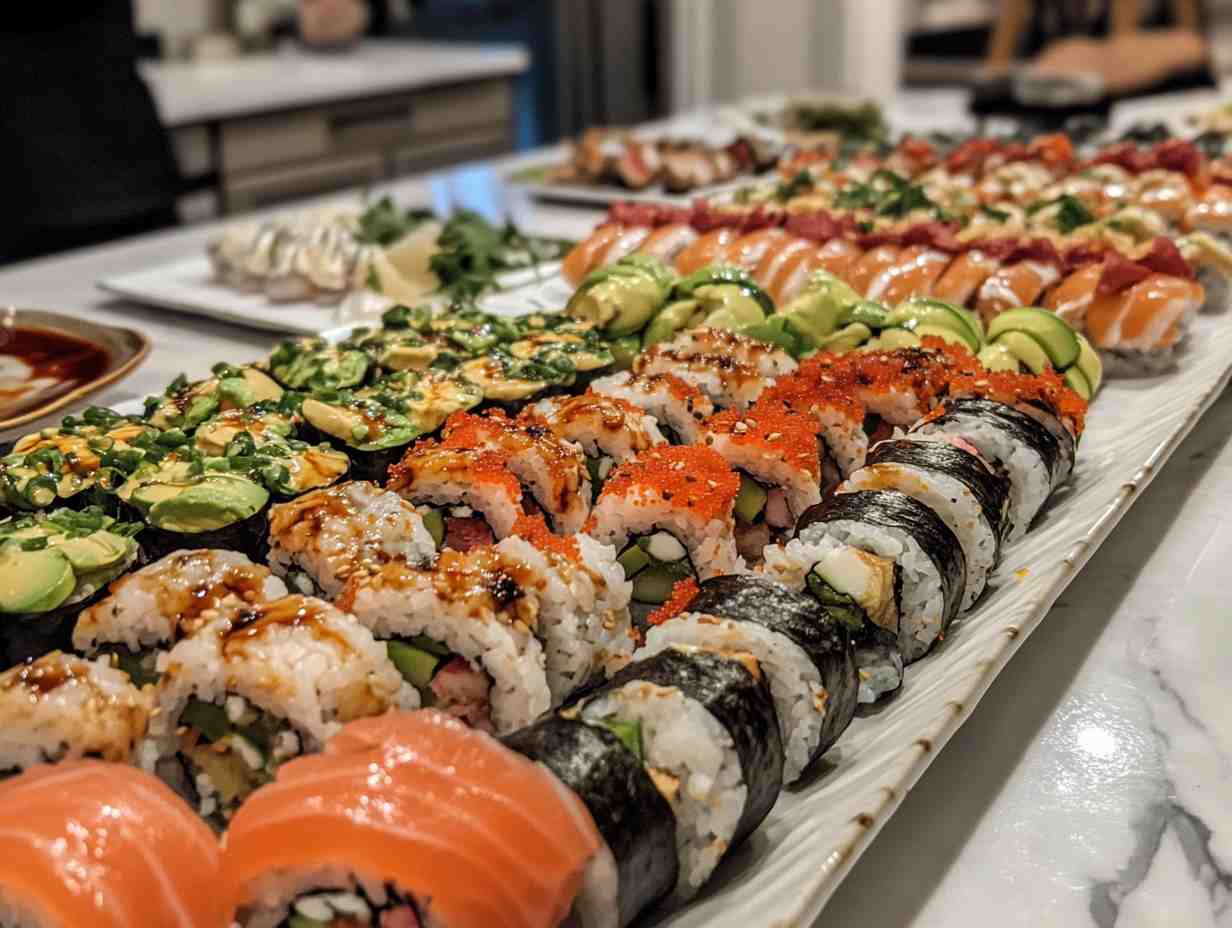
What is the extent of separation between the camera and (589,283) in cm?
252

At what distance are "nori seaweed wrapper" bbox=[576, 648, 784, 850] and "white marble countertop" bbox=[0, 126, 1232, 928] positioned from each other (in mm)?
153

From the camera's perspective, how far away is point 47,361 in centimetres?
238

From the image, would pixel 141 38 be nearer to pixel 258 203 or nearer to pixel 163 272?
pixel 258 203

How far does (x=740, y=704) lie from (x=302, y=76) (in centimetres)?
562

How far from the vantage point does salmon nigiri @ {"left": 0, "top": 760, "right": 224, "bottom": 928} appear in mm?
982

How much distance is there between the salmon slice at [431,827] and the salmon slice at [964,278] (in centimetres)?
177

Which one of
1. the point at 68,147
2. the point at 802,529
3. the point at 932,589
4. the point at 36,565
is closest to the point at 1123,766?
the point at 932,589

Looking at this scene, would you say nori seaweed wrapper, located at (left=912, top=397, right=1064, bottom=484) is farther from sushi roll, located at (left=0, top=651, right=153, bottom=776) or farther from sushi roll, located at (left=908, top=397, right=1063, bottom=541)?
sushi roll, located at (left=0, top=651, right=153, bottom=776)

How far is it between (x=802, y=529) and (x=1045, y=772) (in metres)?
0.41

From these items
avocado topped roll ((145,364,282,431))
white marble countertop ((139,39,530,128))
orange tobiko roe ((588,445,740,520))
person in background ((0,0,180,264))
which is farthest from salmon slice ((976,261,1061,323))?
white marble countertop ((139,39,530,128))

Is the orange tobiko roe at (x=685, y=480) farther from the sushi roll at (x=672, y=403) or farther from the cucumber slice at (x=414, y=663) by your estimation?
the cucumber slice at (x=414, y=663)

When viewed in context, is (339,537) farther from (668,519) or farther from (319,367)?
(319,367)

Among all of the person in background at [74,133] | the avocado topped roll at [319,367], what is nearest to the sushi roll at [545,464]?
the avocado topped roll at [319,367]

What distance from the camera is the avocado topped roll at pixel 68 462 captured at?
170cm
